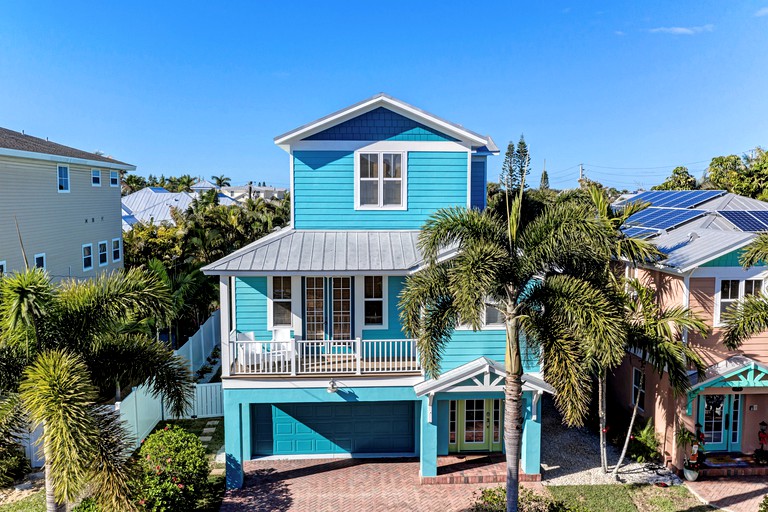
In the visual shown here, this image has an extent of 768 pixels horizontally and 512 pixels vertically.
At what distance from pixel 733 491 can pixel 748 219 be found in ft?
27.4

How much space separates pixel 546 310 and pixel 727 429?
923 centimetres

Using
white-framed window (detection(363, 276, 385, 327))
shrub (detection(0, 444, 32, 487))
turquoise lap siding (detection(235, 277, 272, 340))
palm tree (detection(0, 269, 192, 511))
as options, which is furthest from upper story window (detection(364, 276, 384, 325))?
shrub (detection(0, 444, 32, 487))

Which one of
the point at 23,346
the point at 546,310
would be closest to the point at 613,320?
the point at 546,310

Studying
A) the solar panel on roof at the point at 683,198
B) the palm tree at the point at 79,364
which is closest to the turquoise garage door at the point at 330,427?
the palm tree at the point at 79,364

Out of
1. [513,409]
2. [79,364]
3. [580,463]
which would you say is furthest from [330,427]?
[79,364]

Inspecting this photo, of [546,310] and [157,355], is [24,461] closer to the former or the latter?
[157,355]

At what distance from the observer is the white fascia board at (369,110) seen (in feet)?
52.4

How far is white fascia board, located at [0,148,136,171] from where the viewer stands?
773 inches

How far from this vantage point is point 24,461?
1409cm

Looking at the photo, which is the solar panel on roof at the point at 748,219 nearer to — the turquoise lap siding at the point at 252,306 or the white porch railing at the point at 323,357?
the white porch railing at the point at 323,357

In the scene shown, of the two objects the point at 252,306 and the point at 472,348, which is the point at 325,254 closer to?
the point at 252,306

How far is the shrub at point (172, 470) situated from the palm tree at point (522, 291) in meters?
6.05

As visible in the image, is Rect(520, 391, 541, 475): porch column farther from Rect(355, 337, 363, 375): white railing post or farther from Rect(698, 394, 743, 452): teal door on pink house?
Rect(698, 394, 743, 452): teal door on pink house

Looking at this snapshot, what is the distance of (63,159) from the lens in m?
23.3
